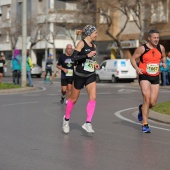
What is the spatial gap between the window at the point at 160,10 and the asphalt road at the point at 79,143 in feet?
87.1

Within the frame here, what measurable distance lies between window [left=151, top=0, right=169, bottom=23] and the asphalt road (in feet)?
87.1

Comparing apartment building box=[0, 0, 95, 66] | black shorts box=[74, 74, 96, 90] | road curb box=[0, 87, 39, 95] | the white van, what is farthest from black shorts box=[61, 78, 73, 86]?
apartment building box=[0, 0, 95, 66]

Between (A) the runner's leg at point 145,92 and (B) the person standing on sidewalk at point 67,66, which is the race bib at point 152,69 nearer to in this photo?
(A) the runner's leg at point 145,92

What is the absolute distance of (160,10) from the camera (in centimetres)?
3966

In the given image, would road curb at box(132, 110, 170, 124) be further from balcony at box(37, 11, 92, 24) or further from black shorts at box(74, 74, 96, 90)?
balcony at box(37, 11, 92, 24)

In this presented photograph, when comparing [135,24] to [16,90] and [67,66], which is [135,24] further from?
[67,66]

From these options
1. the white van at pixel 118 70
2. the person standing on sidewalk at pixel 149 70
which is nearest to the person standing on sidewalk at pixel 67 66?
the person standing on sidewalk at pixel 149 70

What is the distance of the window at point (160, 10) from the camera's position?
3919cm

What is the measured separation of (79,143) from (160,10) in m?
32.1

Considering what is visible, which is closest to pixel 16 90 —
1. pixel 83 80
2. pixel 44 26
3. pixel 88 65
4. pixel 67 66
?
pixel 67 66

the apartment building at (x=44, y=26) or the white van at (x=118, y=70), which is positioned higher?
the apartment building at (x=44, y=26)

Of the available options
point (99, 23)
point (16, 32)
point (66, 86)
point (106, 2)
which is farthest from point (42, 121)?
point (16, 32)

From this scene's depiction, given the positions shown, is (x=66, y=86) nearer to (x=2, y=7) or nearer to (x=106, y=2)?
(x=106, y=2)

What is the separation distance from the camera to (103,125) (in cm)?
1127
